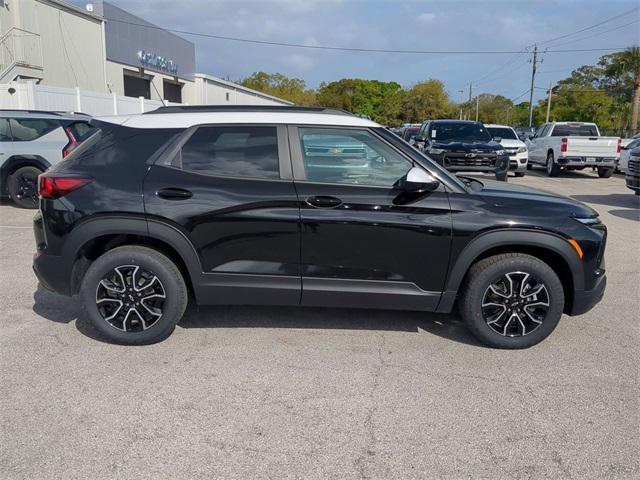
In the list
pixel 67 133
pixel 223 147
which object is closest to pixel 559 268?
pixel 223 147

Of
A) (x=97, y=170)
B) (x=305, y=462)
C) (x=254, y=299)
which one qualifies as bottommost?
(x=305, y=462)

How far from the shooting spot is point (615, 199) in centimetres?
1265

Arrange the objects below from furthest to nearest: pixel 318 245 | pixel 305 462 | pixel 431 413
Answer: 1. pixel 318 245
2. pixel 431 413
3. pixel 305 462

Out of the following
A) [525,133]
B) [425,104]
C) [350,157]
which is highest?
[425,104]

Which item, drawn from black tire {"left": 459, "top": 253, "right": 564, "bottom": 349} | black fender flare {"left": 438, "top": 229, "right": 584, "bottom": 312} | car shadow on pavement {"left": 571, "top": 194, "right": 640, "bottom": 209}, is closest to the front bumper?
car shadow on pavement {"left": 571, "top": 194, "right": 640, "bottom": 209}

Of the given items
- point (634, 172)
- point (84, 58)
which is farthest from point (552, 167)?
point (84, 58)

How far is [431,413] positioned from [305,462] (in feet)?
2.94

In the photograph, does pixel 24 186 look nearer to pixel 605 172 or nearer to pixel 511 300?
pixel 511 300

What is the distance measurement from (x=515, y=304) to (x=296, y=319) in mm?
1807

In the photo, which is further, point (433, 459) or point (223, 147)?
point (223, 147)

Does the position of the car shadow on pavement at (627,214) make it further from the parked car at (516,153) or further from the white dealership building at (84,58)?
the white dealership building at (84,58)

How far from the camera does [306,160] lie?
13.0ft

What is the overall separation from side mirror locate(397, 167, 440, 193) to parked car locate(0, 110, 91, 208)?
7578 millimetres

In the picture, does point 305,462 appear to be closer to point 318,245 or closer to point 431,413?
point 431,413
